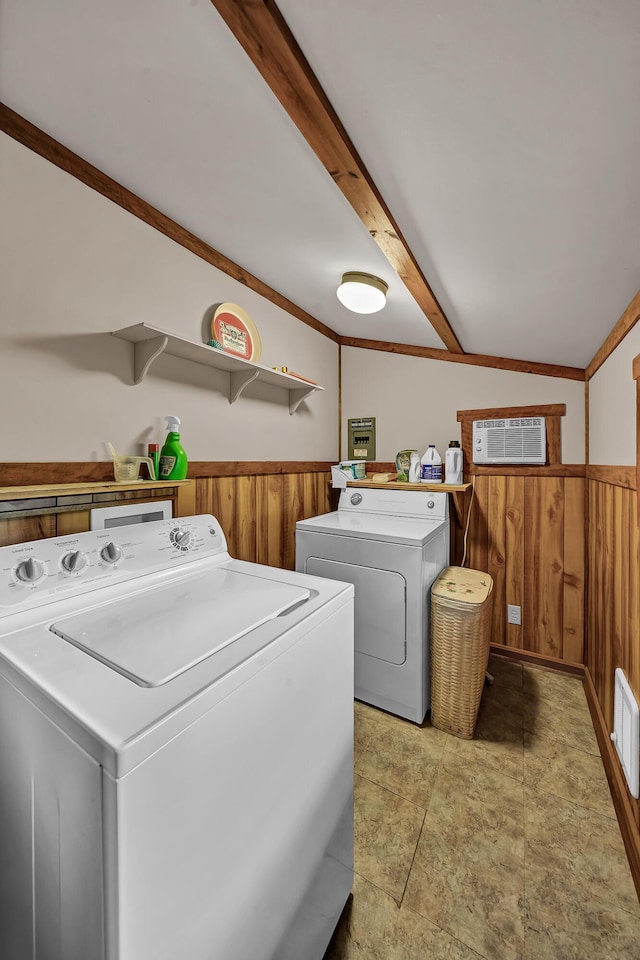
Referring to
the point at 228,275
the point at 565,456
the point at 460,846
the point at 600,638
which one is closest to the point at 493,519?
the point at 565,456

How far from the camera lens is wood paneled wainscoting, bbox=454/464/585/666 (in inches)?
98.1

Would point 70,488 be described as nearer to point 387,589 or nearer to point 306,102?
point 306,102

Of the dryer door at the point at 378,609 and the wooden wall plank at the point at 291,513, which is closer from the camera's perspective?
the dryer door at the point at 378,609

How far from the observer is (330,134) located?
1054 millimetres

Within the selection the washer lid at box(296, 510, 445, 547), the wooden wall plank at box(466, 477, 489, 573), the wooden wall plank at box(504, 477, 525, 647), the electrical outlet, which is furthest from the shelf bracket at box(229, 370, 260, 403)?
the electrical outlet

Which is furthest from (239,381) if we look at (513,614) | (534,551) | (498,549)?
(513,614)

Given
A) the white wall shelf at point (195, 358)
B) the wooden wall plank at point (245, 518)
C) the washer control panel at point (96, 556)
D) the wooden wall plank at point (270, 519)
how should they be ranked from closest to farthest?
the washer control panel at point (96, 556)
the white wall shelf at point (195, 358)
the wooden wall plank at point (245, 518)
the wooden wall plank at point (270, 519)

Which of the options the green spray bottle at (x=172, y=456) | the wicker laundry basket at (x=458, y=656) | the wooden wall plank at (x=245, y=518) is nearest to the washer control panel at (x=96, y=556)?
the green spray bottle at (x=172, y=456)

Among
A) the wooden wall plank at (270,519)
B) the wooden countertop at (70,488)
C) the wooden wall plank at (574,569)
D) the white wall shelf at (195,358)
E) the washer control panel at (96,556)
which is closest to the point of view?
the washer control panel at (96,556)

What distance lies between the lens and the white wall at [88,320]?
131cm

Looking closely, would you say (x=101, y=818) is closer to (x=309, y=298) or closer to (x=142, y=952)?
(x=142, y=952)

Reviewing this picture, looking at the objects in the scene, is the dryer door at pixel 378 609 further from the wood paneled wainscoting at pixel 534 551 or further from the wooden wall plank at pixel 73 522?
the wooden wall plank at pixel 73 522

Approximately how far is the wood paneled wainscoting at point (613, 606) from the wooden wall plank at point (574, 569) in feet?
0.30

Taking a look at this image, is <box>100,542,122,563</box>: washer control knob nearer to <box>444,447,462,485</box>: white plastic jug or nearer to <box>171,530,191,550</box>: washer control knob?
<box>171,530,191,550</box>: washer control knob
